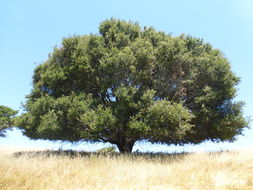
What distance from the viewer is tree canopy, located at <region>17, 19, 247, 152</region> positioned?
1512 centimetres

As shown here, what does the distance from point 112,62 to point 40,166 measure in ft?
26.6

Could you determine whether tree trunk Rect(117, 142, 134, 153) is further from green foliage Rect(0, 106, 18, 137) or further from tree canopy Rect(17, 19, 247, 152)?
green foliage Rect(0, 106, 18, 137)

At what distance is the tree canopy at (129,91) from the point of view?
15.1 meters

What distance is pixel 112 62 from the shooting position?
15.6 metres

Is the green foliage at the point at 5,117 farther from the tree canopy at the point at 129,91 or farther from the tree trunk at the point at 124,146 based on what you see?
the tree trunk at the point at 124,146

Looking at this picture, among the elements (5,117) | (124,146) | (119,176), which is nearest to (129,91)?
(124,146)

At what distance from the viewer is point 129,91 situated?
15445mm

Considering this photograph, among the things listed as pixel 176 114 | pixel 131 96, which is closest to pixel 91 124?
pixel 131 96

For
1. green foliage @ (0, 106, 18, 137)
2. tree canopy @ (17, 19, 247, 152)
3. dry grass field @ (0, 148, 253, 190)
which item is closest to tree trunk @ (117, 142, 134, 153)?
tree canopy @ (17, 19, 247, 152)

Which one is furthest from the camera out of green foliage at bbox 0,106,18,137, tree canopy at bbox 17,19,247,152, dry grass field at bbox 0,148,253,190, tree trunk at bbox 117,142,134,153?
green foliage at bbox 0,106,18,137

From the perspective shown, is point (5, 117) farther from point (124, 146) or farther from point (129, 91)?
point (129, 91)

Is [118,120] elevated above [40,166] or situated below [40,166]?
above

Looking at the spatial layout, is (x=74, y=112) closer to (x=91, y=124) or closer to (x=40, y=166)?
(x=91, y=124)

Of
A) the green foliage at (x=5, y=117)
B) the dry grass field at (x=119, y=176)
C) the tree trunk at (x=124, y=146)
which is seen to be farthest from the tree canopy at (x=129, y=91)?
the green foliage at (x=5, y=117)
